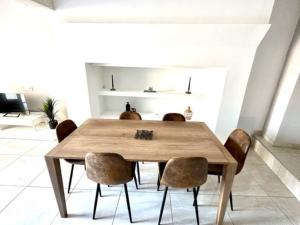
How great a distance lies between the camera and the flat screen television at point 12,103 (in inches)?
127

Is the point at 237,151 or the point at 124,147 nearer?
the point at 124,147

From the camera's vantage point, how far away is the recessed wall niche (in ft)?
9.98

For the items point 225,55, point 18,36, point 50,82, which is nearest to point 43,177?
point 50,82

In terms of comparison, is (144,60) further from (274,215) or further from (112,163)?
(274,215)

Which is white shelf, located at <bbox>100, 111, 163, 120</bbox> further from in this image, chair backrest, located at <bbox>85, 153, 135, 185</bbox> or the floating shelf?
chair backrest, located at <bbox>85, 153, 135, 185</bbox>

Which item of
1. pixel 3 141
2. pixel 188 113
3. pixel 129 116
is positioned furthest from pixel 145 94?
pixel 3 141

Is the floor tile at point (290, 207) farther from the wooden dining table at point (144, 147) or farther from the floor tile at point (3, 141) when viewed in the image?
the floor tile at point (3, 141)

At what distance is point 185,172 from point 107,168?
2.13 feet

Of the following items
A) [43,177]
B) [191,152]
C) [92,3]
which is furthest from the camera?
[92,3]

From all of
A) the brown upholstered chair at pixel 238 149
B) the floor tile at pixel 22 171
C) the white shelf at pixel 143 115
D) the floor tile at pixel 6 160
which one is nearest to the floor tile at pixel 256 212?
the brown upholstered chair at pixel 238 149

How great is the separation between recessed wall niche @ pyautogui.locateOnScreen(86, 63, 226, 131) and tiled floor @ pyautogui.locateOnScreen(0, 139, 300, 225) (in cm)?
114

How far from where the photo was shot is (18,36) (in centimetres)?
310

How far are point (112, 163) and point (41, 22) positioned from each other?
308 centimetres

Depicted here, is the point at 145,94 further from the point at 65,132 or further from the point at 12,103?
the point at 12,103
